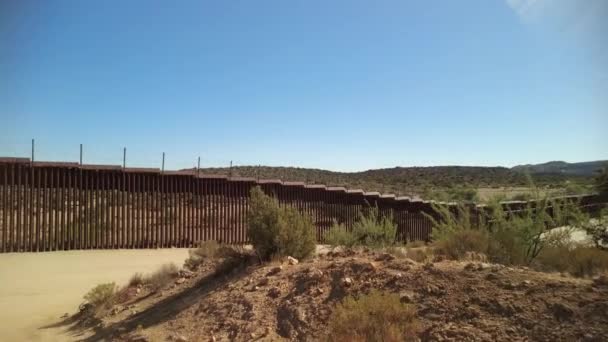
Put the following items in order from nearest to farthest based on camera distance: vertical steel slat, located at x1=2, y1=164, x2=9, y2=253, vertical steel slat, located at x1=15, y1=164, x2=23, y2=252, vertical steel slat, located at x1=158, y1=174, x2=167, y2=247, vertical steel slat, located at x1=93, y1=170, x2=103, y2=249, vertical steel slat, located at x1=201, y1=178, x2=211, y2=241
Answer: vertical steel slat, located at x1=2, y1=164, x2=9, y2=253, vertical steel slat, located at x1=15, y1=164, x2=23, y2=252, vertical steel slat, located at x1=93, y1=170, x2=103, y2=249, vertical steel slat, located at x1=158, y1=174, x2=167, y2=247, vertical steel slat, located at x1=201, y1=178, x2=211, y2=241

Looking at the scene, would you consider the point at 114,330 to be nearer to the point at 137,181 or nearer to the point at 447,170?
the point at 137,181

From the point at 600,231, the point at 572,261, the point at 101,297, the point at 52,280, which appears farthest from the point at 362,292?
the point at 600,231

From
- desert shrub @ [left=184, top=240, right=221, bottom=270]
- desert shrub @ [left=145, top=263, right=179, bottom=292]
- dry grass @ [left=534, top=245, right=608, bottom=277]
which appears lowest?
desert shrub @ [left=145, top=263, right=179, bottom=292]

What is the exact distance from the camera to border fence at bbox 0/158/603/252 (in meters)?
14.6

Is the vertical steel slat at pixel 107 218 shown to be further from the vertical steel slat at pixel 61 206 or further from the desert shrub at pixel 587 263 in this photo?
the desert shrub at pixel 587 263

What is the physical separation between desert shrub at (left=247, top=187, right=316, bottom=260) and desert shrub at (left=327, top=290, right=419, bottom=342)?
319 cm

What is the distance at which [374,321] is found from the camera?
5.22m

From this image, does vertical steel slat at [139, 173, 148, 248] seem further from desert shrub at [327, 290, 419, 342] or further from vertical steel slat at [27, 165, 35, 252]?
desert shrub at [327, 290, 419, 342]

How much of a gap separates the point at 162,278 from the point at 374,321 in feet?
19.1

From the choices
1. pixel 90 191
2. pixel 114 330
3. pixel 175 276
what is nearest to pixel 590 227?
pixel 175 276

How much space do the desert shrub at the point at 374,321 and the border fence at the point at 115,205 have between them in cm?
685

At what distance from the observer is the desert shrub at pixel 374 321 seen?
16.6 feet

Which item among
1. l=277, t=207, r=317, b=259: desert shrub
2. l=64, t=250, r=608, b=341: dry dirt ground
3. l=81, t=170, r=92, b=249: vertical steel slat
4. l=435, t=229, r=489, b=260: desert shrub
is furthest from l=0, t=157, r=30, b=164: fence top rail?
l=435, t=229, r=489, b=260: desert shrub

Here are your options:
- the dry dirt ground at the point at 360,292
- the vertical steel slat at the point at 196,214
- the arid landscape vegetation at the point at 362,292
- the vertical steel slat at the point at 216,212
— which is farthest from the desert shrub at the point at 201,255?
the vertical steel slat at the point at 216,212
